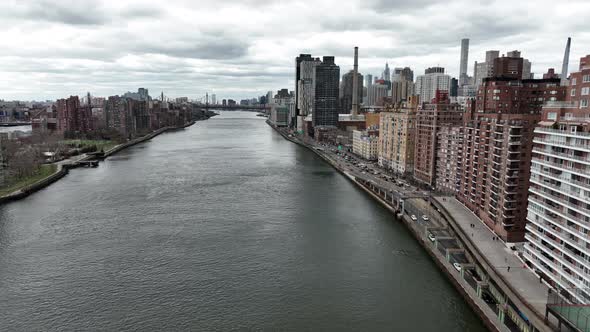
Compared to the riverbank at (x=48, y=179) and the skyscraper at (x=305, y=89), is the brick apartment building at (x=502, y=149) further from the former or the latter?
the skyscraper at (x=305, y=89)

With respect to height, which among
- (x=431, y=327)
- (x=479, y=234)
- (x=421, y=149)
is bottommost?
(x=431, y=327)

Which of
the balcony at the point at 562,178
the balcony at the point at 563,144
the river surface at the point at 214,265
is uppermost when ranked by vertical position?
the balcony at the point at 563,144

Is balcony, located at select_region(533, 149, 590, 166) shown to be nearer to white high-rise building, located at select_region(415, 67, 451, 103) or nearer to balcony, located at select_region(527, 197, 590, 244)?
balcony, located at select_region(527, 197, 590, 244)

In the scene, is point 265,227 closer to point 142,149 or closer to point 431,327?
point 431,327

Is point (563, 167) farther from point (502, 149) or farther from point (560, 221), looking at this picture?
point (502, 149)

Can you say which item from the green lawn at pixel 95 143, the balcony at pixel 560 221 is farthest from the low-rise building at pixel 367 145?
the green lawn at pixel 95 143

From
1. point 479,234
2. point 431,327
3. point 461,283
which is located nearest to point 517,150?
point 479,234
